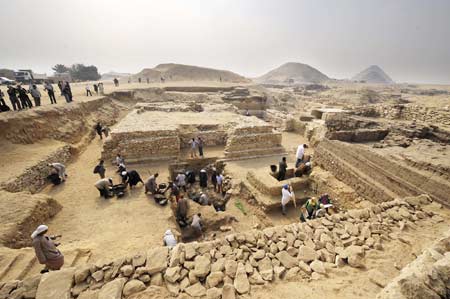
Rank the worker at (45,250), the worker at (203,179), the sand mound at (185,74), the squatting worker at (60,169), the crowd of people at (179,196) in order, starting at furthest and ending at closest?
the sand mound at (185,74) → the worker at (203,179) → the squatting worker at (60,169) → the crowd of people at (179,196) → the worker at (45,250)

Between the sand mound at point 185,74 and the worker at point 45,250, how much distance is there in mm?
46893

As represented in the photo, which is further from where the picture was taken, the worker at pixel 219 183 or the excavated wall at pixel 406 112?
the excavated wall at pixel 406 112

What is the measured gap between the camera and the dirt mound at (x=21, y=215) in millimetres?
5035

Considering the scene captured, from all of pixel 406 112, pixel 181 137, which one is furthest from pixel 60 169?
pixel 406 112

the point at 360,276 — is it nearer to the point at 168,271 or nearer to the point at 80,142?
the point at 168,271

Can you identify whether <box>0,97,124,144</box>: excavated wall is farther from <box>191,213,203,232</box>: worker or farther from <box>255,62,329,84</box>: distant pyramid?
<box>255,62,329,84</box>: distant pyramid

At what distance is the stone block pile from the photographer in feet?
9.13

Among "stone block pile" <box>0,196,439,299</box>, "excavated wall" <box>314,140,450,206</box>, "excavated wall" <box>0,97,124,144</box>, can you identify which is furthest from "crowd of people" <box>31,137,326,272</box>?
"excavated wall" <box>0,97,124,144</box>

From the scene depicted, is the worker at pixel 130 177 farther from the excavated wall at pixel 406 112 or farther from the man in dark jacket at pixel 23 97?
the excavated wall at pixel 406 112

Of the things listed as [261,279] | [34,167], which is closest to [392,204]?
[261,279]

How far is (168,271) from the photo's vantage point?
3.01 m

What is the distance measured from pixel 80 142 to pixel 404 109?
1922 centimetres

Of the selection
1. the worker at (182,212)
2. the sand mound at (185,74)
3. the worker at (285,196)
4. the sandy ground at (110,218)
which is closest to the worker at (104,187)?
the sandy ground at (110,218)

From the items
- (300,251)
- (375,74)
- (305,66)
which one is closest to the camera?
(300,251)
